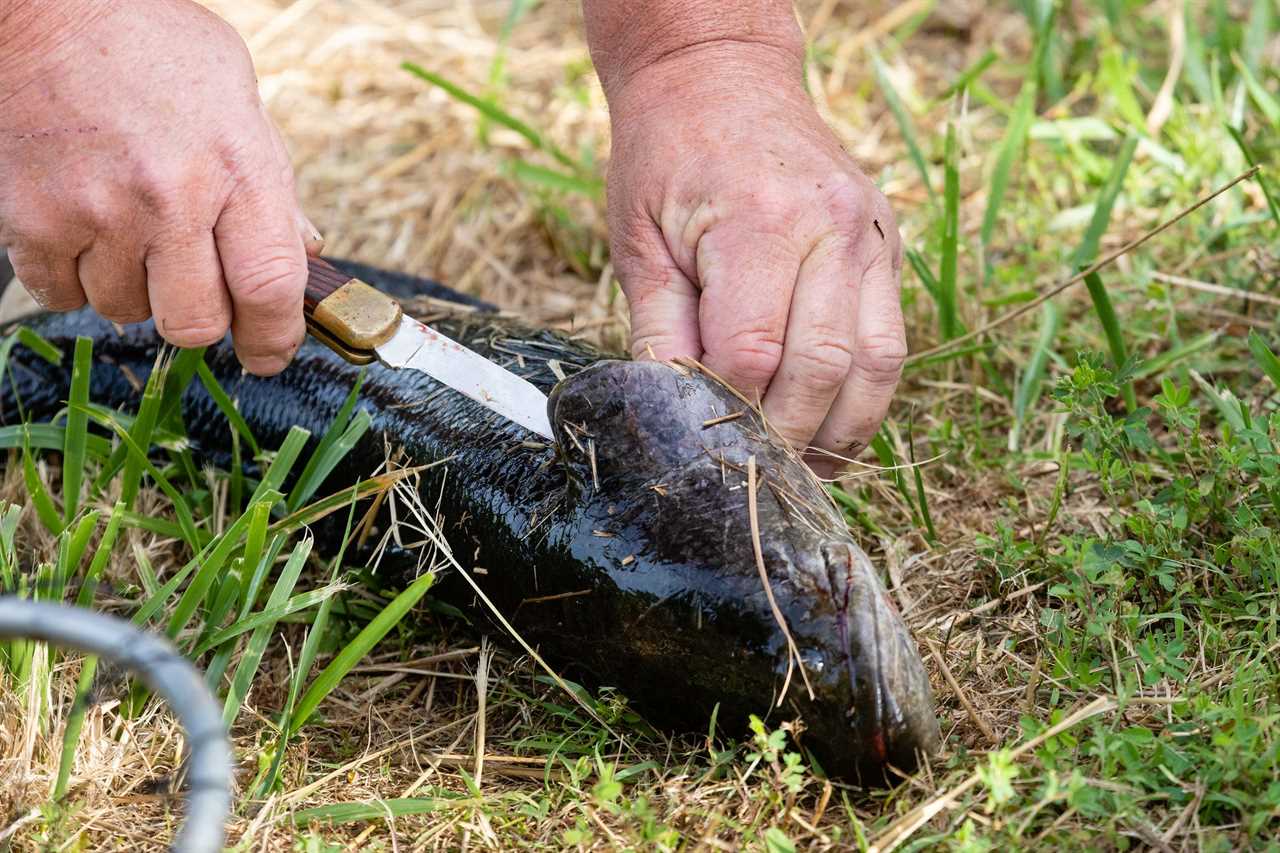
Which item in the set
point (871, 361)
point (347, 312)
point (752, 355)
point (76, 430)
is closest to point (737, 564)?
point (752, 355)

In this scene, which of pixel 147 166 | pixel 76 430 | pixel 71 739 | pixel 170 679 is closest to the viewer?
pixel 170 679

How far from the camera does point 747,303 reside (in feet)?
8.20

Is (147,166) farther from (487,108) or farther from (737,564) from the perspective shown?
(487,108)

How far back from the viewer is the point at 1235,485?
8.70ft

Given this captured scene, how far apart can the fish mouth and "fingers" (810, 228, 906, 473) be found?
589mm

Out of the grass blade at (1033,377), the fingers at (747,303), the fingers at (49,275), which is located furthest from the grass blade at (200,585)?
the grass blade at (1033,377)

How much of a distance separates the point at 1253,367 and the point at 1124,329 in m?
0.36

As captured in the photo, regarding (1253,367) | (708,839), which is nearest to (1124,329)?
(1253,367)

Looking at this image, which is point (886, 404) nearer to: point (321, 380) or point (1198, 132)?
point (321, 380)

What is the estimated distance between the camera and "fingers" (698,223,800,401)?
98.3 inches

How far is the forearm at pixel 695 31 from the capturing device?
2.88 m

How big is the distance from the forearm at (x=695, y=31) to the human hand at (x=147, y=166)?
0.89 metres

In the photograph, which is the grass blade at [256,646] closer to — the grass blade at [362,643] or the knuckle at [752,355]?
the grass blade at [362,643]

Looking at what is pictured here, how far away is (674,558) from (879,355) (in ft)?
2.24
